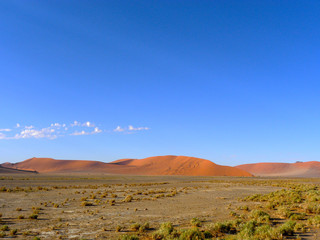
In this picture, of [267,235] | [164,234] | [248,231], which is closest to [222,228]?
[248,231]

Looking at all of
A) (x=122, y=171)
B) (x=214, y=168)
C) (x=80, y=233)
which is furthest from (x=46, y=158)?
(x=80, y=233)

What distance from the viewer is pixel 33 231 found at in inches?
456

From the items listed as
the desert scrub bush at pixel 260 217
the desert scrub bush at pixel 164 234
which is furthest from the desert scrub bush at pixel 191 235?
the desert scrub bush at pixel 260 217

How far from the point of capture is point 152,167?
5787 inches

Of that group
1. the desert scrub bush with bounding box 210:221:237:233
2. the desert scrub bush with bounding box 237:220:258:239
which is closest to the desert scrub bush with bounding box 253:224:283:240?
the desert scrub bush with bounding box 237:220:258:239

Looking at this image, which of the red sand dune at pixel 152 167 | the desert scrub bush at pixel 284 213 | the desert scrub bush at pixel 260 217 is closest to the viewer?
the desert scrub bush at pixel 260 217

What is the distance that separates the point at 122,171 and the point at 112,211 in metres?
129

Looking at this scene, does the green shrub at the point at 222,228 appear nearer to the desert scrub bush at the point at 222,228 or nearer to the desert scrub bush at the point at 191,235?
the desert scrub bush at the point at 222,228

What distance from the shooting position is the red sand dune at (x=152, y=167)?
124 metres

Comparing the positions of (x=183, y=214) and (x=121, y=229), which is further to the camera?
(x=183, y=214)

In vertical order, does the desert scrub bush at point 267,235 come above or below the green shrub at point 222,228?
above

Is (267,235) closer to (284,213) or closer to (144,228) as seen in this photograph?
(144,228)

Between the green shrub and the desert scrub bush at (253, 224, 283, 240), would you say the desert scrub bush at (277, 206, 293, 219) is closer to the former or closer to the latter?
the green shrub

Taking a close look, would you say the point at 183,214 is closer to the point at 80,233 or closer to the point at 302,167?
the point at 80,233
